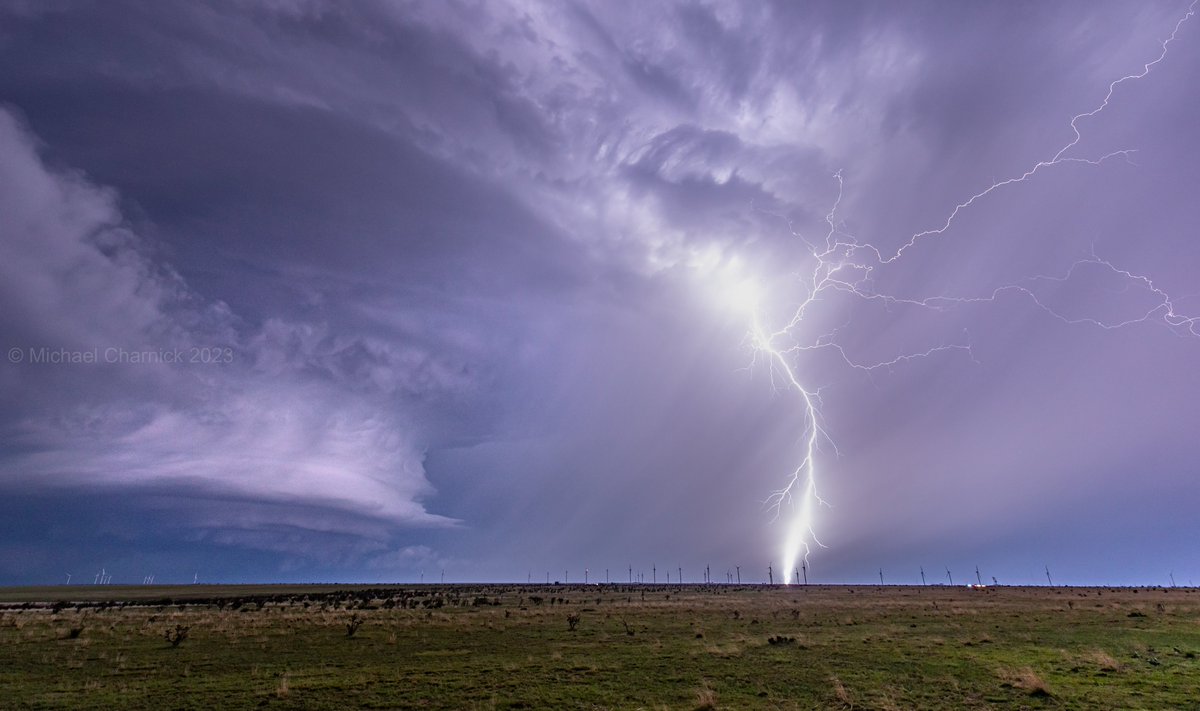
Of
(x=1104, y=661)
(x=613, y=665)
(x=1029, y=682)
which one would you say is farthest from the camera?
(x=613, y=665)

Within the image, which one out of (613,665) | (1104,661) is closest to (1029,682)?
(1104,661)

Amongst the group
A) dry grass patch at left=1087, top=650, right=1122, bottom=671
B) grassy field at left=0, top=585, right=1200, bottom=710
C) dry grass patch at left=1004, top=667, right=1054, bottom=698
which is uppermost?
dry grass patch at left=1004, top=667, right=1054, bottom=698

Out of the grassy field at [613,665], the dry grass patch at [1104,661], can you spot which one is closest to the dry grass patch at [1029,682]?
the grassy field at [613,665]

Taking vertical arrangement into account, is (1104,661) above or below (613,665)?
above

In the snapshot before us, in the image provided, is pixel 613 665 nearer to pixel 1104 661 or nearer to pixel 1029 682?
pixel 1029 682

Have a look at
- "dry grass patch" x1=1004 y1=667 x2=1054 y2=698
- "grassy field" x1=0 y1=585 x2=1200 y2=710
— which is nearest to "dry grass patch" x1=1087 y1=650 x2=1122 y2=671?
"grassy field" x1=0 y1=585 x2=1200 y2=710

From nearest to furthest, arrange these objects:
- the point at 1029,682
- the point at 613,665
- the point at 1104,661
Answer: the point at 1029,682 < the point at 1104,661 < the point at 613,665

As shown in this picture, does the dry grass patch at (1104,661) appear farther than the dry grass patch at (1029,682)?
Yes

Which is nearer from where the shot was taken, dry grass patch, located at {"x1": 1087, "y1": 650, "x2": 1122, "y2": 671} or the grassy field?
the grassy field

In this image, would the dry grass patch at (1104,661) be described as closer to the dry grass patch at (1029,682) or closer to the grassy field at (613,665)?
the grassy field at (613,665)

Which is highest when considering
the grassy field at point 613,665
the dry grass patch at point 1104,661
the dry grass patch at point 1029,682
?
the dry grass patch at point 1029,682

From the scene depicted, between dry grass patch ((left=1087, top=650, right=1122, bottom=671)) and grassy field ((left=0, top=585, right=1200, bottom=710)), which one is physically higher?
dry grass patch ((left=1087, top=650, right=1122, bottom=671))

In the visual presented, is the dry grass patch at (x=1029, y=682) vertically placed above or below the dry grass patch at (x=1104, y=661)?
above

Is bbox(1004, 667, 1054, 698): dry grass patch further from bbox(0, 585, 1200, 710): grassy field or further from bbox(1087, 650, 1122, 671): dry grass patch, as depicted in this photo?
bbox(1087, 650, 1122, 671): dry grass patch
